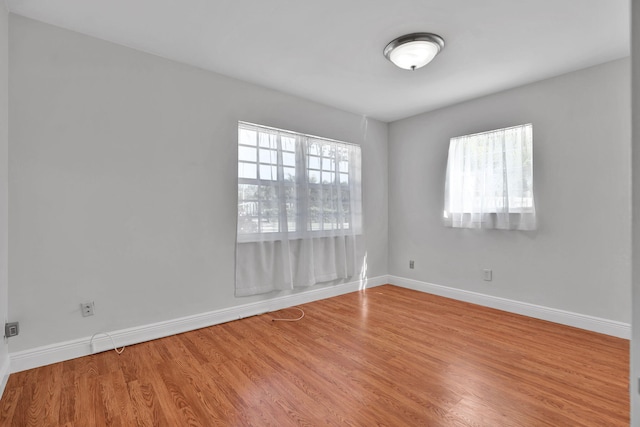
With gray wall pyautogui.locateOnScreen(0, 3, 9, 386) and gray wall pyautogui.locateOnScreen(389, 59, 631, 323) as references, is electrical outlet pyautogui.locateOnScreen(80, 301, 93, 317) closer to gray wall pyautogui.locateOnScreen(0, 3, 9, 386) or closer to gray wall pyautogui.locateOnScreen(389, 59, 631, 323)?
gray wall pyautogui.locateOnScreen(0, 3, 9, 386)

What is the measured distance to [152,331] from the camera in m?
2.78

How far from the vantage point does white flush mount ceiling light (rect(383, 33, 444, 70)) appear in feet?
8.13

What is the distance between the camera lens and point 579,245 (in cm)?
307

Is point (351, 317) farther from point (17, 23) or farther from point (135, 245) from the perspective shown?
point (17, 23)

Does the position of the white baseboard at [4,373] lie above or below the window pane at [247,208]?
below

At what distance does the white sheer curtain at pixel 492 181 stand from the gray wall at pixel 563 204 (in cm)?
10

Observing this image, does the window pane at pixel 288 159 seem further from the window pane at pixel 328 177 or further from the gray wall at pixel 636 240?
the gray wall at pixel 636 240

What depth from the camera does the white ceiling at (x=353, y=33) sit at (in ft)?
7.13

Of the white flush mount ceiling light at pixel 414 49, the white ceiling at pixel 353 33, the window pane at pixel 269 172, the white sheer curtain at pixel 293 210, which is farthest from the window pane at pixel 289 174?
the white flush mount ceiling light at pixel 414 49

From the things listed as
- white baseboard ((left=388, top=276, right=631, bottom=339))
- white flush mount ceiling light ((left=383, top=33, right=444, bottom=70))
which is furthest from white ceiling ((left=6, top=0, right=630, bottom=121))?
white baseboard ((left=388, top=276, right=631, bottom=339))

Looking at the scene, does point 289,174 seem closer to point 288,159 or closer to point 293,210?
point 288,159

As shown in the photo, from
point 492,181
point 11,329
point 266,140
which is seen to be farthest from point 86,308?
point 492,181

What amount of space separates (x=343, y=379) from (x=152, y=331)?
1.72 m

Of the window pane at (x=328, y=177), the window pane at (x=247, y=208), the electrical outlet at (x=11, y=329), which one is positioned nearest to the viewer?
the electrical outlet at (x=11, y=329)
